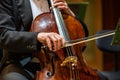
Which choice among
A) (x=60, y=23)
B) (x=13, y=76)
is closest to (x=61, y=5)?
(x=60, y=23)

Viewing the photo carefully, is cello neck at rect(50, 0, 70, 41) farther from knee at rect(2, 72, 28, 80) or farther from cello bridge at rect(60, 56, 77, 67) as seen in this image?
knee at rect(2, 72, 28, 80)

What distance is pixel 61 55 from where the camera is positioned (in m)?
1.24

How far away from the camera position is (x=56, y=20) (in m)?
1.32

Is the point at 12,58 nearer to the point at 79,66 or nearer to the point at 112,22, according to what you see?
the point at 79,66

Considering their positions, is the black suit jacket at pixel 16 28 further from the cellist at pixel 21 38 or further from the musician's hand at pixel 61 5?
the musician's hand at pixel 61 5

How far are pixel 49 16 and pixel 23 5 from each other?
0.13m

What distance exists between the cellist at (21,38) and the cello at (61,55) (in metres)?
0.06

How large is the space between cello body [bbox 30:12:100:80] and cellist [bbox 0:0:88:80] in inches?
2.6

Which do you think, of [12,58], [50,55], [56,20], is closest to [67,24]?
[56,20]

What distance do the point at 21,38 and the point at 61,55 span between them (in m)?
0.18

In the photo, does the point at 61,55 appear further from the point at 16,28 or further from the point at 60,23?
the point at 16,28

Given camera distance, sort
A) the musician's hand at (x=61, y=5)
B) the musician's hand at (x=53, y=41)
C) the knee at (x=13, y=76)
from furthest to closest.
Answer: the musician's hand at (x=61, y=5) < the knee at (x=13, y=76) < the musician's hand at (x=53, y=41)

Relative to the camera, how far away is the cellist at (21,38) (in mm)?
1220

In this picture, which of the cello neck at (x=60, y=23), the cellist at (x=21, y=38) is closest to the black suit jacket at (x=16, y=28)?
the cellist at (x=21, y=38)
